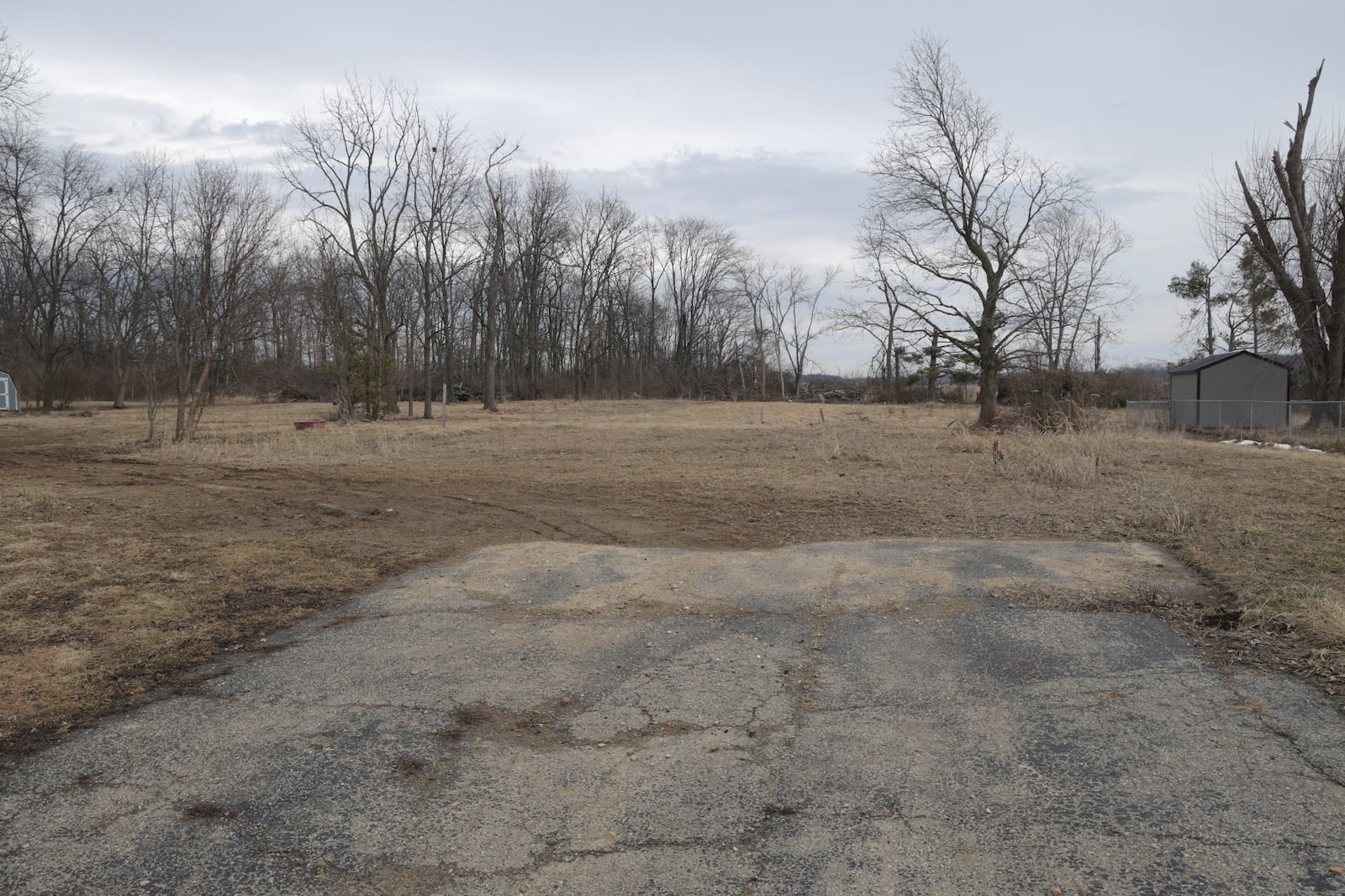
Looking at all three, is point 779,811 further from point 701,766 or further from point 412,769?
point 412,769

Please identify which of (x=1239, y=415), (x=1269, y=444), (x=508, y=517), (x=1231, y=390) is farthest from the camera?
(x=1231, y=390)

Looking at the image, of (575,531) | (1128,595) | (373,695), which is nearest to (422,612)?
(373,695)

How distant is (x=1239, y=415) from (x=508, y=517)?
26.4 metres

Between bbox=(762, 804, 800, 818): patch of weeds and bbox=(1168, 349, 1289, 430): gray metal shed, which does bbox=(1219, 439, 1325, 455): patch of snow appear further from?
bbox=(762, 804, 800, 818): patch of weeds

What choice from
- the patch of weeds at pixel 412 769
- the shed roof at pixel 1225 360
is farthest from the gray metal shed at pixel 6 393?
the shed roof at pixel 1225 360

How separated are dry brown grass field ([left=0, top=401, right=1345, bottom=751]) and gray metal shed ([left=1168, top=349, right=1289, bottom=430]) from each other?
741 centimetres

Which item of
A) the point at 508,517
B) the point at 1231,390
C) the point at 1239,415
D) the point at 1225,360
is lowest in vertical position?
the point at 508,517

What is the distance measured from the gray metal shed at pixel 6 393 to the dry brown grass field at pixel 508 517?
44.2 feet

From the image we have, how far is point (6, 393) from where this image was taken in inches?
1265

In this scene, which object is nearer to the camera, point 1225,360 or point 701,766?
point 701,766

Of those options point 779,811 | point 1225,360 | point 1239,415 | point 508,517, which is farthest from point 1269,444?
point 779,811

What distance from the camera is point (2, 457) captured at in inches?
654

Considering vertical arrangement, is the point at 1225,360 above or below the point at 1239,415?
above

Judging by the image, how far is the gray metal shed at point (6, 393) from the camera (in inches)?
1253
